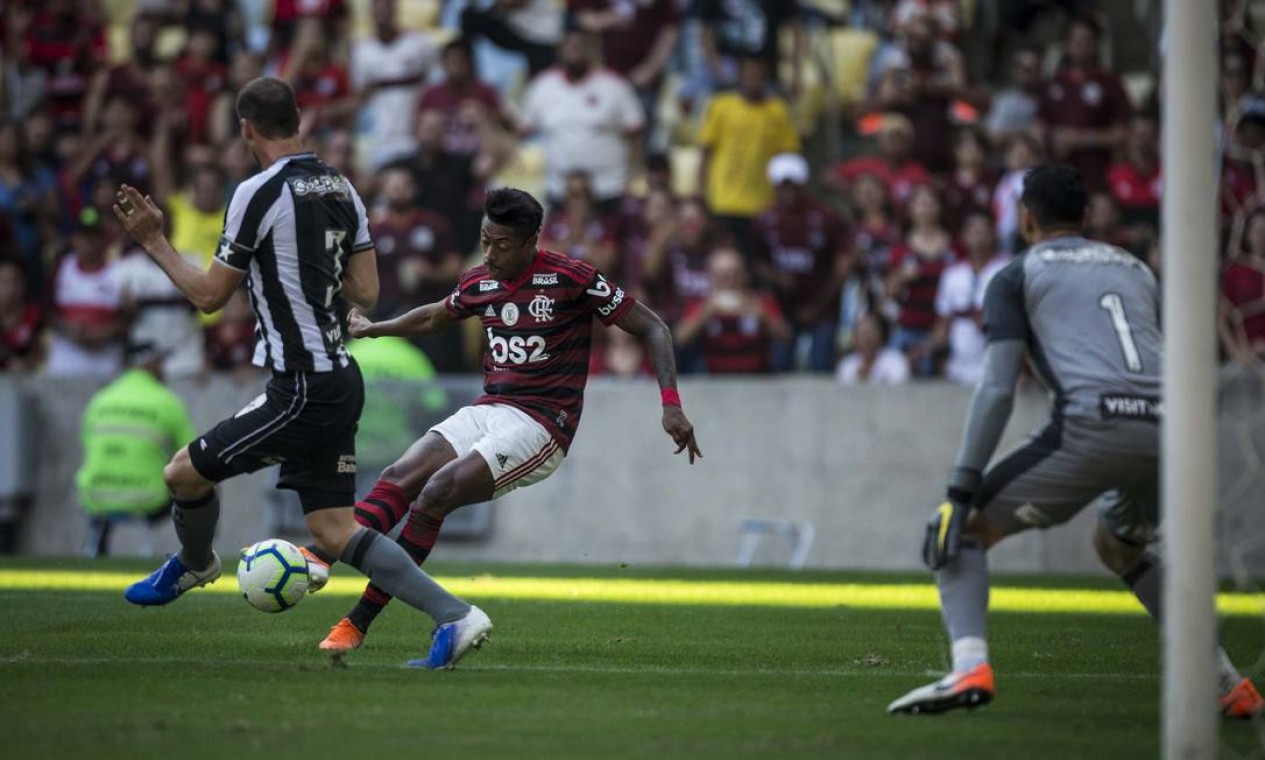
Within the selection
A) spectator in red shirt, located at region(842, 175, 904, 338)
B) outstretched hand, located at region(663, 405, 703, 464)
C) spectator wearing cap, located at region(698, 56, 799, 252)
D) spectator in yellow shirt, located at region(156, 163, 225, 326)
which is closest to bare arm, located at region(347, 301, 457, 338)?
outstretched hand, located at region(663, 405, 703, 464)

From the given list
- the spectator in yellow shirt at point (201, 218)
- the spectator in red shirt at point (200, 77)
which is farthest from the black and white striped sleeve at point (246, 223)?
the spectator in red shirt at point (200, 77)

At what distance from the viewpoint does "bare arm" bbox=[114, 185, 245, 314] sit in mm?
7520

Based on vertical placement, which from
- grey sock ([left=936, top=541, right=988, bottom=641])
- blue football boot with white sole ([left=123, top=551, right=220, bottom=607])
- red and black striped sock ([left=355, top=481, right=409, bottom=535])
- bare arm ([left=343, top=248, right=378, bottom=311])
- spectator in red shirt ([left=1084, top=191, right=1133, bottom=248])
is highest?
spectator in red shirt ([left=1084, top=191, right=1133, bottom=248])

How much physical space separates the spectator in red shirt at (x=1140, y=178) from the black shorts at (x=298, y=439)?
33.8 ft

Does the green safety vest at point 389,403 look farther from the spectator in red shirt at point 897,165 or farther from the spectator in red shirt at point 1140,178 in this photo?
the spectator in red shirt at point 1140,178

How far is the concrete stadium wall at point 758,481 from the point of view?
1622 cm

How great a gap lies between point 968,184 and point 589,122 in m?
3.59

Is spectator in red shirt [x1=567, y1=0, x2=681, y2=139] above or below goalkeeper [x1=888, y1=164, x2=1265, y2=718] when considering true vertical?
above

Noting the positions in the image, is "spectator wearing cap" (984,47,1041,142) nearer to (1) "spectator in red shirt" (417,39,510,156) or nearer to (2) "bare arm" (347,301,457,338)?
(1) "spectator in red shirt" (417,39,510,156)

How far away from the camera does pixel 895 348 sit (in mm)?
16609

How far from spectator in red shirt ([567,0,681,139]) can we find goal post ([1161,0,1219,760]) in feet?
43.8

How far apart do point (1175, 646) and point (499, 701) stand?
2.54 meters

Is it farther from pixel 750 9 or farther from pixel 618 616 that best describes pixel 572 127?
pixel 618 616

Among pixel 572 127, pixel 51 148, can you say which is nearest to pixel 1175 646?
pixel 572 127
